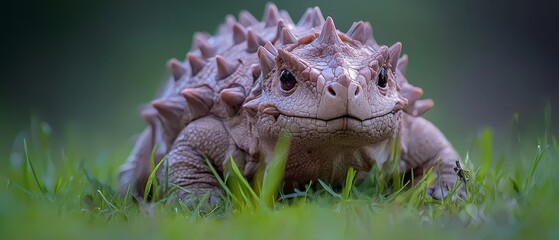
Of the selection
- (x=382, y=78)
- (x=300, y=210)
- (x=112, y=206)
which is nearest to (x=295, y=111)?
(x=382, y=78)

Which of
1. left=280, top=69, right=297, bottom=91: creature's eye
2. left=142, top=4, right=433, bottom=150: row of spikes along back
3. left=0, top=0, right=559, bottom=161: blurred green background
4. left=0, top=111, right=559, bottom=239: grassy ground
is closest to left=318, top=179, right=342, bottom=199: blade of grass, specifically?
left=0, top=111, right=559, bottom=239: grassy ground

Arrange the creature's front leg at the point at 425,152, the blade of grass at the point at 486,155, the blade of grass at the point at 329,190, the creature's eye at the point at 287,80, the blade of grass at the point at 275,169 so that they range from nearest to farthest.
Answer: the blade of grass at the point at 275,169, the blade of grass at the point at 329,190, the creature's eye at the point at 287,80, the blade of grass at the point at 486,155, the creature's front leg at the point at 425,152

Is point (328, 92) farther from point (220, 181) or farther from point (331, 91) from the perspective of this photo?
point (220, 181)

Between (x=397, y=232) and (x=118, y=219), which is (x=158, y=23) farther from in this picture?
(x=397, y=232)

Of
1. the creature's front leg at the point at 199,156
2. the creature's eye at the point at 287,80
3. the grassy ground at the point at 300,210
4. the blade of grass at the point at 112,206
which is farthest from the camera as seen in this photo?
the creature's front leg at the point at 199,156

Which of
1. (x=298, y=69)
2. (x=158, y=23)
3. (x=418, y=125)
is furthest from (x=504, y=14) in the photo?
(x=298, y=69)

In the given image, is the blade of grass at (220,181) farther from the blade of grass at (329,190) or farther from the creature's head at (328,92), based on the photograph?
the blade of grass at (329,190)

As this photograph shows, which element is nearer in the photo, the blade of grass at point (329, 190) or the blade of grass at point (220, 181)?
the blade of grass at point (329, 190)

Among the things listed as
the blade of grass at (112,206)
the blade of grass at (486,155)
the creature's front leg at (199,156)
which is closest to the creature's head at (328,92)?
the creature's front leg at (199,156)

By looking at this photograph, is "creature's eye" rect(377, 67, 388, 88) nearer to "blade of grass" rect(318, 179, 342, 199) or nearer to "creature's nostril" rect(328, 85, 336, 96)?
"creature's nostril" rect(328, 85, 336, 96)
